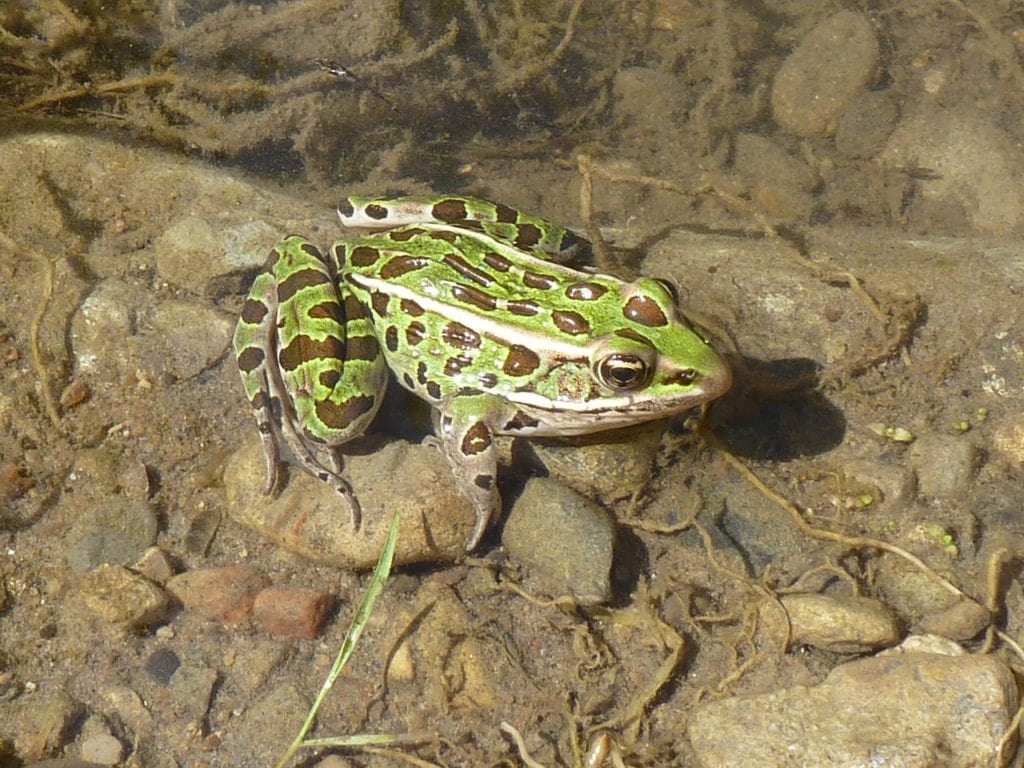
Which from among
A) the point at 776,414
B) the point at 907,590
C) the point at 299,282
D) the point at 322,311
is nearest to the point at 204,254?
the point at 299,282

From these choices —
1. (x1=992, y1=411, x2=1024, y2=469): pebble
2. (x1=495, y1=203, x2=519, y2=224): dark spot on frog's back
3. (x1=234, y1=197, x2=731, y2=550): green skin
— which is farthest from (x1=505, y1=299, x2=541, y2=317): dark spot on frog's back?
(x1=992, y1=411, x2=1024, y2=469): pebble

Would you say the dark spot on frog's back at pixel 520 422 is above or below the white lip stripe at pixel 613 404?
below

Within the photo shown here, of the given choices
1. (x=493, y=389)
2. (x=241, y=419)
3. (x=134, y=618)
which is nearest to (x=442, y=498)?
(x=493, y=389)

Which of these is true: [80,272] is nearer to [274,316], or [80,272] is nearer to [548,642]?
[274,316]

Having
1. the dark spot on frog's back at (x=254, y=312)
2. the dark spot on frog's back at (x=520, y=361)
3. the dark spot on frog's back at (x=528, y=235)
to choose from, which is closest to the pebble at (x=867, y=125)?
the dark spot on frog's back at (x=528, y=235)

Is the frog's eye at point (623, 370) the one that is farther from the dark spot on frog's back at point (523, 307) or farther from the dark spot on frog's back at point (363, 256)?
the dark spot on frog's back at point (363, 256)

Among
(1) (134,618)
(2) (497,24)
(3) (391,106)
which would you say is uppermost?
(2) (497,24)
